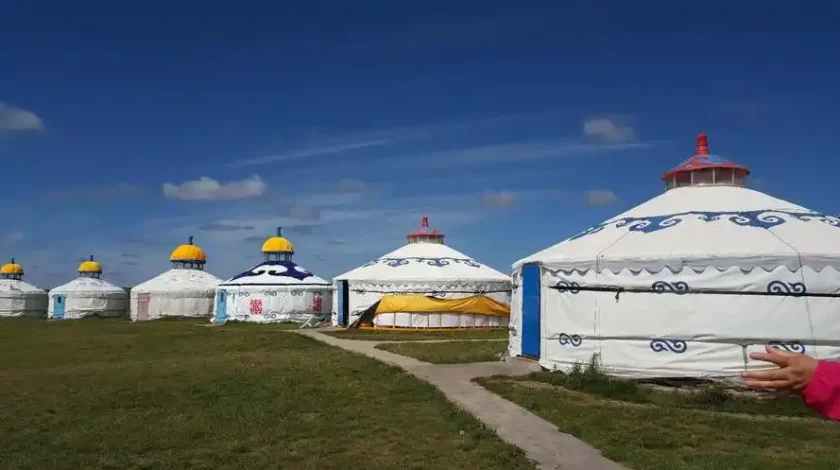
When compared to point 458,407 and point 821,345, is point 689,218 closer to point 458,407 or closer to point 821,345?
point 821,345

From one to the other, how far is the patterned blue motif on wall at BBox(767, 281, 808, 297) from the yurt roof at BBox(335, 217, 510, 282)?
45.6 ft

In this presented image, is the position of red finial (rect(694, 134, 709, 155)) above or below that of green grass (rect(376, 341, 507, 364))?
above

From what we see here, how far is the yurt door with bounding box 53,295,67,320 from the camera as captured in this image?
123 feet

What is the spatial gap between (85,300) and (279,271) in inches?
563

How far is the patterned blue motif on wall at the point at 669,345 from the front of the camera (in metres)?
8.88

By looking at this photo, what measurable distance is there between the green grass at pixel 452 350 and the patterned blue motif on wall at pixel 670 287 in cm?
387

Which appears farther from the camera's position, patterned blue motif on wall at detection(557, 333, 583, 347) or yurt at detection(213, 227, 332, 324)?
yurt at detection(213, 227, 332, 324)

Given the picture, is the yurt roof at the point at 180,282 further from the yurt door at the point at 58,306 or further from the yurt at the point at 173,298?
the yurt door at the point at 58,306

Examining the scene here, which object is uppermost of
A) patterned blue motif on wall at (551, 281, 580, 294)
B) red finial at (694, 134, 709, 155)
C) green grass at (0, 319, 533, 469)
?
red finial at (694, 134, 709, 155)

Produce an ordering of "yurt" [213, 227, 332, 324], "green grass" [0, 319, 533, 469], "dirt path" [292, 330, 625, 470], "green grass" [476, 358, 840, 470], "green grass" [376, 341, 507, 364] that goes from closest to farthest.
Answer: "dirt path" [292, 330, 625, 470]
"green grass" [476, 358, 840, 470]
"green grass" [0, 319, 533, 469]
"green grass" [376, 341, 507, 364]
"yurt" [213, 227, 332, 324]

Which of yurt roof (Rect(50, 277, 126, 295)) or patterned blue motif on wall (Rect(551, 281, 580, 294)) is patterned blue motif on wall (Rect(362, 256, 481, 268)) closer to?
patterned blue motif on wall (Rect(551, 281, 580, 294))

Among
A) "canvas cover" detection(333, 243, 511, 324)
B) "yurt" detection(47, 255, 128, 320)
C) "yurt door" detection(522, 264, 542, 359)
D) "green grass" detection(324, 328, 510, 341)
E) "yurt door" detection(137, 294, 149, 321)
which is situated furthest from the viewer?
"yurt" detection(47, 255, 128, 320)

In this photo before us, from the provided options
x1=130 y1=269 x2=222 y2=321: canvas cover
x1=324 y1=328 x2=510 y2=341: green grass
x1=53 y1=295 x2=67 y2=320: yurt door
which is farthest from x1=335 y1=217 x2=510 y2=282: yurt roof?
x1=53 y1=295 x2=67 y2=320: yurt door

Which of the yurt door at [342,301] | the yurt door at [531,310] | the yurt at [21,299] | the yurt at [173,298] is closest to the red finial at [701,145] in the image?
the yurt door at [531,310]
